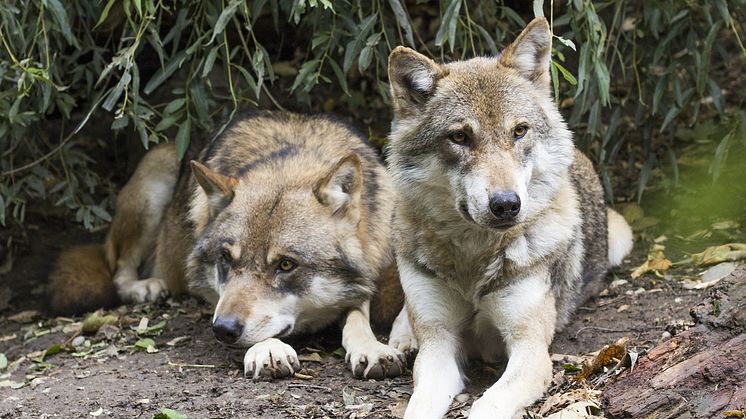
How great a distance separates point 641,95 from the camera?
697 centimetres

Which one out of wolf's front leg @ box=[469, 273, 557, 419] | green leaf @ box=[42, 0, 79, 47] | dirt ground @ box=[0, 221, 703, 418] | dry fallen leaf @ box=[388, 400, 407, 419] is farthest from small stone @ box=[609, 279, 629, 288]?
green leaf @ box=[42, 0, 79, 47]

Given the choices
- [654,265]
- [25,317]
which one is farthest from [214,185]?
[654,265]

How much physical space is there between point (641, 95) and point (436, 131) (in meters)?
2.82

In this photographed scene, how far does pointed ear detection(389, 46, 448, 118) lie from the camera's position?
4.77m

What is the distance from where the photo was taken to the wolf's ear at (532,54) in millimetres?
4770

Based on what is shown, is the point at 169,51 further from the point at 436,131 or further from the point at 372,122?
the point at 436,131

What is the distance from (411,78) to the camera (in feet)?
15.9

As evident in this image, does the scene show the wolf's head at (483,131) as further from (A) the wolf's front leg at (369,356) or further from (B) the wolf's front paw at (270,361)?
(B) the wolf's front paw at (270,361)

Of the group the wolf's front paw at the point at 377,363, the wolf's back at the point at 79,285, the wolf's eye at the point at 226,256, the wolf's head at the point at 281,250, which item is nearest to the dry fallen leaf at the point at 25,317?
the wolf's back at the point at 79,285

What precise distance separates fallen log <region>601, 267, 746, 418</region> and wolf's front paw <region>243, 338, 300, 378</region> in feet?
6.02

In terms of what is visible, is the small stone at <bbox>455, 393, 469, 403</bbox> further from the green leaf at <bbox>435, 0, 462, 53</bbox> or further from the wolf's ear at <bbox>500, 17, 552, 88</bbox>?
the green leaf at <bbox>435, 0, 462, 53</bbox>

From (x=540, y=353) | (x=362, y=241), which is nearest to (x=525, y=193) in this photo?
(x=540, y=353)

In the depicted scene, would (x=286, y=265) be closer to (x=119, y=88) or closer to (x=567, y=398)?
(x=119, y=88)

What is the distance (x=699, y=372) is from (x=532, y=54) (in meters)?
1.87
